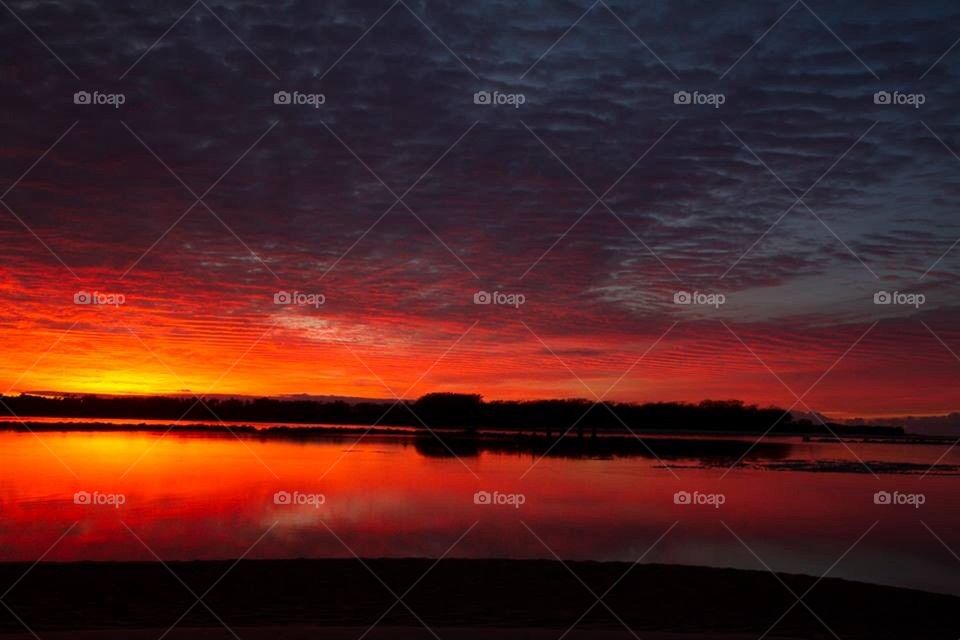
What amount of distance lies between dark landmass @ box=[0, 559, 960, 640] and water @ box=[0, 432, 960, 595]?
1.89m

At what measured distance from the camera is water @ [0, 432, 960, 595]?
18266 millimetres

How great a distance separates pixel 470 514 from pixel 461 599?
9.78m

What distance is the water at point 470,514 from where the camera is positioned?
1827 cm

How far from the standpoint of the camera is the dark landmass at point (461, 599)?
39.9ft

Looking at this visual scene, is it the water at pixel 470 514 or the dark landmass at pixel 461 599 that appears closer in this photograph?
the dark landmass at pixel 461 599

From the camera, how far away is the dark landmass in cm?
1216

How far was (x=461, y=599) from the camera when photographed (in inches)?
534

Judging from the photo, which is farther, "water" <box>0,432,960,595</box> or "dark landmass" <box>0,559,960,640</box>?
"water" <box>0,432,960,595</box>

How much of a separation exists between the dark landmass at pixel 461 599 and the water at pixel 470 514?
74.6 inches

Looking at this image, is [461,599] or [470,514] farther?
[470,514]

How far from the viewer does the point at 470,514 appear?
2330 centimetres

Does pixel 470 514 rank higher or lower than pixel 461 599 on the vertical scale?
higher

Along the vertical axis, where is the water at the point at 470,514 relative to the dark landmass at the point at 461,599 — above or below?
above

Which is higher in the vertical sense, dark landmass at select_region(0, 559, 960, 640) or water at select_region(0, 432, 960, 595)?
water at select_region(0, 432, 960, 595)
